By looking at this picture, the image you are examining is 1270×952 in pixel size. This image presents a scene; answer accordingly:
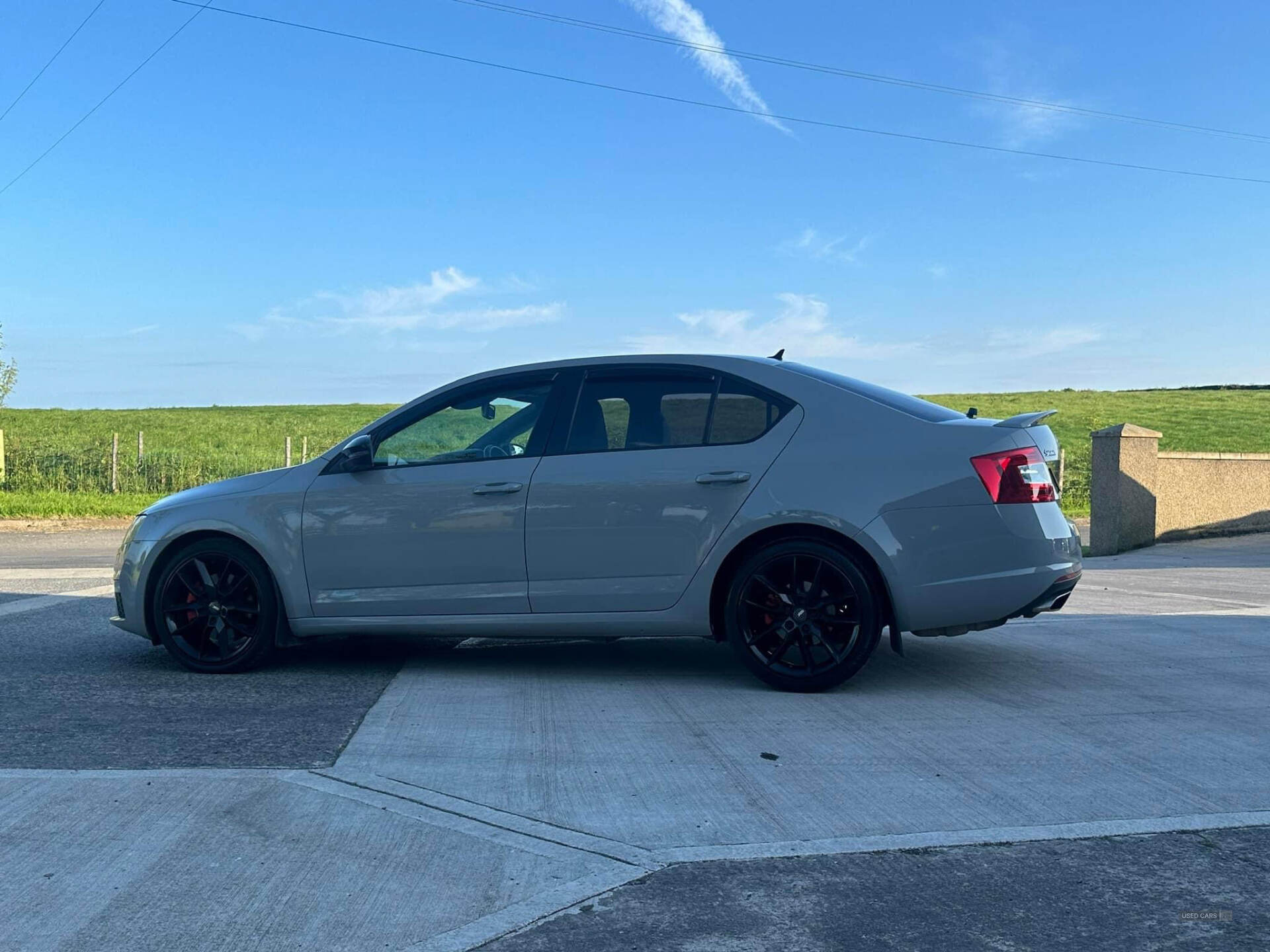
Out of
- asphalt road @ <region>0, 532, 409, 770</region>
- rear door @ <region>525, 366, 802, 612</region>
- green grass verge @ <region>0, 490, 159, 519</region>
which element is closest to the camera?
asphalt road @ <region>0, 532, 409, 770</region>

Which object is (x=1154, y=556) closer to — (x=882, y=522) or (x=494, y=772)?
(x=882, y=522)

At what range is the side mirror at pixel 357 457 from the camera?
6164 millimetres

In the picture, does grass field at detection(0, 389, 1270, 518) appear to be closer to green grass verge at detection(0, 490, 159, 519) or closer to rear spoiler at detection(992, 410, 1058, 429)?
green grass verge at detection(0, 490, 159, 519)

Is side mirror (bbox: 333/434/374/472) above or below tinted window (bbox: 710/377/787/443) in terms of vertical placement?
below

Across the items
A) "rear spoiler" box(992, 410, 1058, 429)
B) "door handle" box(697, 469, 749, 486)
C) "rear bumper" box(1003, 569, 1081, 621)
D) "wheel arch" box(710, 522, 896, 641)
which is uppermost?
"rear spoiler" box(992, 410, 1058, 429)

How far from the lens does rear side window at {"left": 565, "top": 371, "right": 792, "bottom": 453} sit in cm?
582

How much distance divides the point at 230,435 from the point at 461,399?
50.3 meters

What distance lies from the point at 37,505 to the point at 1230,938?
24.0m

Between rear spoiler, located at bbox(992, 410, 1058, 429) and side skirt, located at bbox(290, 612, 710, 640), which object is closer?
rear spoiler, located at bbox(992, 410, 1058, 429)

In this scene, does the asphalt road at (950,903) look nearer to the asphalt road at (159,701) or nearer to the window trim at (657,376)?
the asphalt road at (159,701)

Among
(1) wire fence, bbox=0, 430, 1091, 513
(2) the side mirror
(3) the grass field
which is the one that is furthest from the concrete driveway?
(1) wire fence, bbox=0, 430, 1091, 513

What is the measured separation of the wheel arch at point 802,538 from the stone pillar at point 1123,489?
11.3 meters

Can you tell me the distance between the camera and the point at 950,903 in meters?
3.12

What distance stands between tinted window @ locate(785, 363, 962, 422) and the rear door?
10.9 inches
